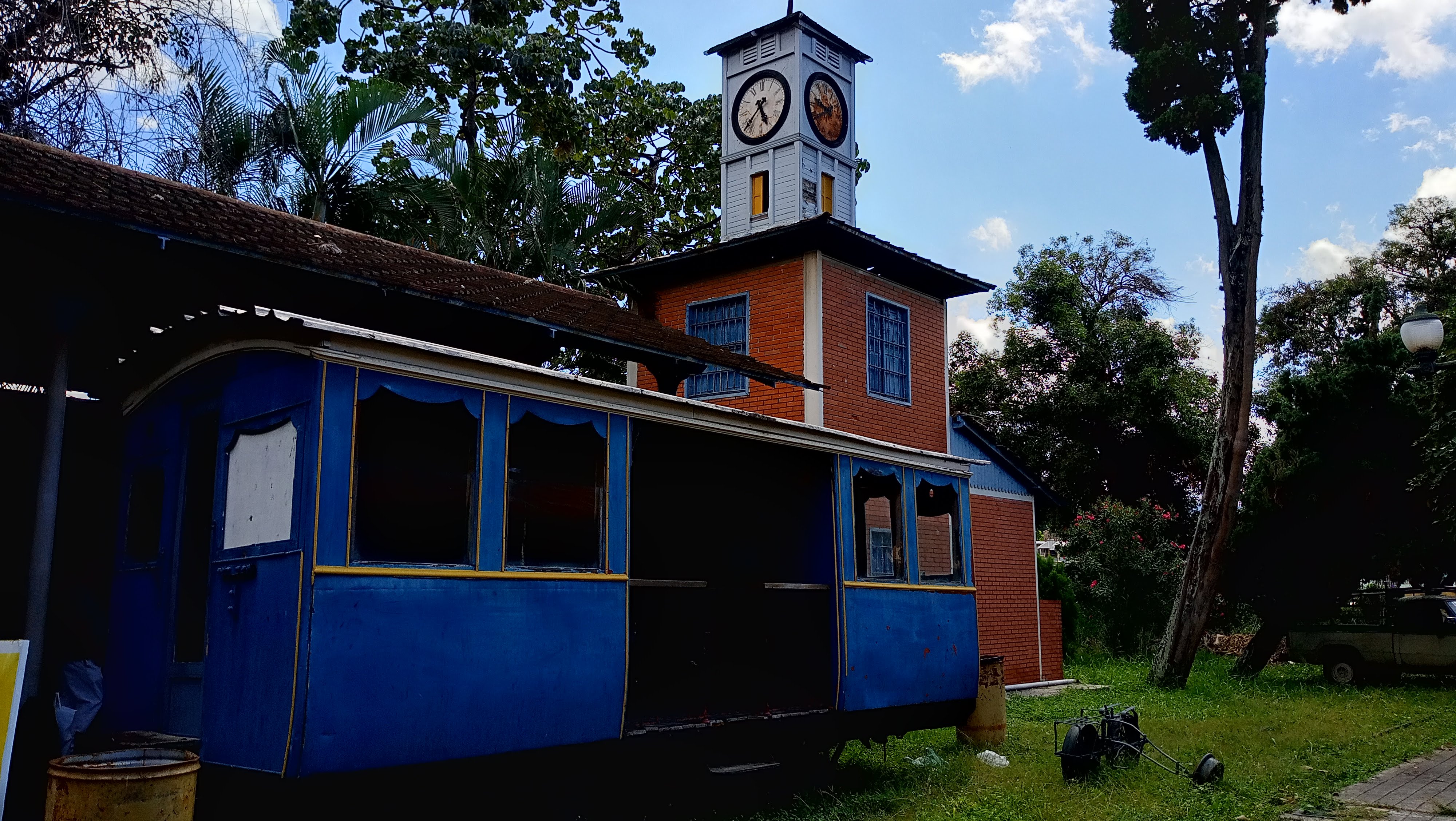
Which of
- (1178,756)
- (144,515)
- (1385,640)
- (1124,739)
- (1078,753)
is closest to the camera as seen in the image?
(144,515)

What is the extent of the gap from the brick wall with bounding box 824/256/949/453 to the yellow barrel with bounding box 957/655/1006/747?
383 cm

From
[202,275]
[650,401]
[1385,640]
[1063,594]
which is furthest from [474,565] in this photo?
[1063,594]

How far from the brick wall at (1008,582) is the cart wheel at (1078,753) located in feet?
23.8

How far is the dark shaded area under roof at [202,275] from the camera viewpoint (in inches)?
295

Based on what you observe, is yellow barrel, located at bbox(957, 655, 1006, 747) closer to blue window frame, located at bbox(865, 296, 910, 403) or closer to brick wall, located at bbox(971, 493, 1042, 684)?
blue window frame, located at bbox(865, 296, 910, 403)

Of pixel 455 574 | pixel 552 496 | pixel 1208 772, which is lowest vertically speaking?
pixel 1208 772

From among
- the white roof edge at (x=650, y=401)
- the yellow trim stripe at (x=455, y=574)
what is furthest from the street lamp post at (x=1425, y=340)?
the yellow trim stripe at (x=455, y=574)

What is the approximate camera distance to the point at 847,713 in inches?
340

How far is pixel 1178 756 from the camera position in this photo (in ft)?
33.1

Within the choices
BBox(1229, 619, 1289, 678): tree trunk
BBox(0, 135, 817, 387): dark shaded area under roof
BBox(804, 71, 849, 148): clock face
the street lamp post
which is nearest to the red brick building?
BBox(804, 71, 849, 148): clock face

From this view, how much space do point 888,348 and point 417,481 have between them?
389 inches

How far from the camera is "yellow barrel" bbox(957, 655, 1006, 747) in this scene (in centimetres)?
1023

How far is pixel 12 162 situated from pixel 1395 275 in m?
35.4

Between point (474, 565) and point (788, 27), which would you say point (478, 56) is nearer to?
point (788, 27)
